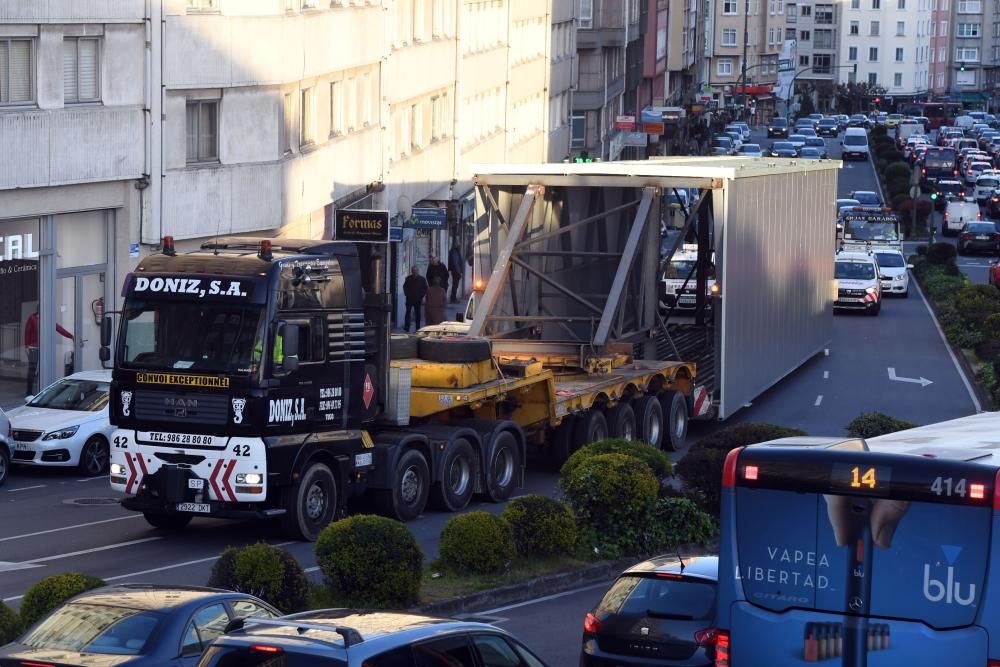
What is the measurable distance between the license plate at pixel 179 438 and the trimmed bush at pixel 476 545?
2758mm

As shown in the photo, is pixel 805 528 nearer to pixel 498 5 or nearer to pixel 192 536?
pixel 192 536

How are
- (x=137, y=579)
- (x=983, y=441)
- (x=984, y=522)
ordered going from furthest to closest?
(x=137, y=579), (x=983, y=441), (x=984, y=522)

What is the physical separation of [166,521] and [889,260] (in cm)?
3738

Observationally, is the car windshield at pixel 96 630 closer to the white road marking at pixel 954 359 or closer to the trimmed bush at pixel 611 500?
the trimmed bush at pixel 611 500

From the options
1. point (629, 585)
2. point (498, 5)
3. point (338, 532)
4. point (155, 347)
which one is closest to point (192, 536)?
point (155, 347)

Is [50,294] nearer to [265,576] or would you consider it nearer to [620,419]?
[620,419]

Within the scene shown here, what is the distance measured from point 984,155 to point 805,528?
104 metres

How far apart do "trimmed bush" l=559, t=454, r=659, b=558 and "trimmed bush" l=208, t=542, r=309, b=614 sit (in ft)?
16.2

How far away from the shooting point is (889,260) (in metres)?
54.2

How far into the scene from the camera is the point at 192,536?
20.0m

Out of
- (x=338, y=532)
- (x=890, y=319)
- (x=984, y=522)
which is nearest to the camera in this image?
(x=984, y=522)

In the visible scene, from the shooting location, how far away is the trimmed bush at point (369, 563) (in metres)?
15.5

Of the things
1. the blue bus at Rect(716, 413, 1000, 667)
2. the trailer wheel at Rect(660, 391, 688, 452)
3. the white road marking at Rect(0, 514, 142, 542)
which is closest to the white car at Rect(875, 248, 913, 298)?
the trailer wheel at Rect(660, 391, 688, 452)

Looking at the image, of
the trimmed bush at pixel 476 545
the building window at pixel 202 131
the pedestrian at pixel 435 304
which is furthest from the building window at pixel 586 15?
the trimmed bush at pixel 476 545
